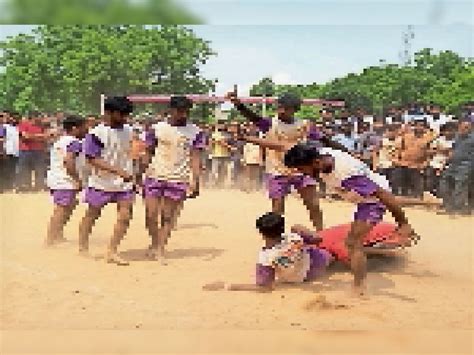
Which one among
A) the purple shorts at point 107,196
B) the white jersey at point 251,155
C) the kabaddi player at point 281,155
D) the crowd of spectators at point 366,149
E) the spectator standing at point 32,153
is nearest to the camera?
the purple shorts at point 107,196

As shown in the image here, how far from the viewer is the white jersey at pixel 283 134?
8898 millimetres

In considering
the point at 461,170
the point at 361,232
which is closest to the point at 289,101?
the point at 361,232

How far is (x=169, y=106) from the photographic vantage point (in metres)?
8.70

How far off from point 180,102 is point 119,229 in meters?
1.39

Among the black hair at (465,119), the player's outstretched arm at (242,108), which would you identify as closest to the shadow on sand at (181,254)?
the player's outstretched arm at (242,108)

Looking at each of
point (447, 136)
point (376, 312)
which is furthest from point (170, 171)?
point (447, 136)

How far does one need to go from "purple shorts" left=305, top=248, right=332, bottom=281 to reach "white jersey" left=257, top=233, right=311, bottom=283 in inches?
2.6

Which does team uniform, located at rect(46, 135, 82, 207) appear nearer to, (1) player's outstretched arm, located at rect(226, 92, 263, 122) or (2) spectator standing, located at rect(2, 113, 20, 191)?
(1) player's outstretched arm, located at rect(226, 92, 263, 122)

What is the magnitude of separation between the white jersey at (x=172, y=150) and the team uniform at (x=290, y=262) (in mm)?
1821

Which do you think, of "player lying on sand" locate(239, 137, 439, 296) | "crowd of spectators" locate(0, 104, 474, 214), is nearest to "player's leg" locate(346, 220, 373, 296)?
"player lying on sand" locate(239, 137, 439, 296)

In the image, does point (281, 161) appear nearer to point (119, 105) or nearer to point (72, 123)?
point (119, 105)

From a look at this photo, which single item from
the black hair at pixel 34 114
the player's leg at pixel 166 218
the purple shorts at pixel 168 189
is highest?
the black hair at pixel 34 114

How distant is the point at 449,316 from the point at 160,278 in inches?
103

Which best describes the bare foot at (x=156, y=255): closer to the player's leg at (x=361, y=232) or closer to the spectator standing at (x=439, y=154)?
the player's leg at (x=361, y=232)
